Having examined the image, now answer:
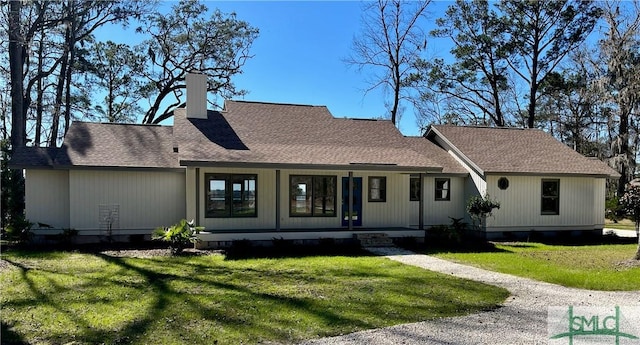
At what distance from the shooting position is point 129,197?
13266 mm

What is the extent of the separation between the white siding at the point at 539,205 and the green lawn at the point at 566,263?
1.52 meters

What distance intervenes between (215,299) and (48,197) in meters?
9.15

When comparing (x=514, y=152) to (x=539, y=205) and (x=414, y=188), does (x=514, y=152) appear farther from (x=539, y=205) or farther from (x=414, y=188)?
(x=414, y=188)

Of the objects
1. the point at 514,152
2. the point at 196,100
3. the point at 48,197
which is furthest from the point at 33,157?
the point at 514,152

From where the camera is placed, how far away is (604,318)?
5.80 meters

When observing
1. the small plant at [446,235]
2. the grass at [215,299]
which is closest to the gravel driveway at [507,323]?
the grass at [215,299]

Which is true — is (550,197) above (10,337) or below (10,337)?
above

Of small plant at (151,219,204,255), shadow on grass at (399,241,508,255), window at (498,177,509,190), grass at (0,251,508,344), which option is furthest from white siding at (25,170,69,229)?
window at (498,177,509,190)

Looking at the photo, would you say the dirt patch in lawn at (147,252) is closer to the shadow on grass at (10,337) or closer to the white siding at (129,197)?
the white siding at (129,197)

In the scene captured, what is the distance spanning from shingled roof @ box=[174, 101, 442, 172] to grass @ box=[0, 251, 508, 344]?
3598 mm

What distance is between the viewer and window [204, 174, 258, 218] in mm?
12961

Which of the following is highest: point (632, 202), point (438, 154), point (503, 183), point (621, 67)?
point (621, 67)

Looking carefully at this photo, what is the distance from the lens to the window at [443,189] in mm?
16219

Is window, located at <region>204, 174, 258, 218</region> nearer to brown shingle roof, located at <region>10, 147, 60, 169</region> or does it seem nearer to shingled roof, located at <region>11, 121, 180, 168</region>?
shingled roof, located at <region>11, 121, 180, 168</region>
